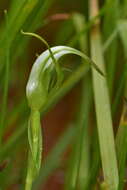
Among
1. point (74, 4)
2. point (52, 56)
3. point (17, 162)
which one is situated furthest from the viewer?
point (74, 4)

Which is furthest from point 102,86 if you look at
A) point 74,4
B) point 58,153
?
point 74,4

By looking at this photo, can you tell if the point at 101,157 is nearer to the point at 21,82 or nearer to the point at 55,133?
the point at 21,82

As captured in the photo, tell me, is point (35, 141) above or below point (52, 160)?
above

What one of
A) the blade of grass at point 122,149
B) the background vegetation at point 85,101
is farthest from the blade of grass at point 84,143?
A: the blade of grass at point 122,149

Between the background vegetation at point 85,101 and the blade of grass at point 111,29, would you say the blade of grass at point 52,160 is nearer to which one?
the background vegetation at point 85,101

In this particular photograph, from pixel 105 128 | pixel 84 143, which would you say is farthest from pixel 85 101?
pixel 105 128

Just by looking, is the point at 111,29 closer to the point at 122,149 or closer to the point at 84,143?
the point at 84,143

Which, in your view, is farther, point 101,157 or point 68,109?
point 68,109

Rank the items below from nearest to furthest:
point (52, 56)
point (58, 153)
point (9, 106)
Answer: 1. point (52, 56)
2. point (58, 153)
3. point (9, 106)

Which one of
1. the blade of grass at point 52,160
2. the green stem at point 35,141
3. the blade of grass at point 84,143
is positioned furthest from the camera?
the blade of grass at point 52,160

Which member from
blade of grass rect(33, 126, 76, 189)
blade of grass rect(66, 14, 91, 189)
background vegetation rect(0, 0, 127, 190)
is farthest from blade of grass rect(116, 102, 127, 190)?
blade of grass rect(33, 126, 76, 189)

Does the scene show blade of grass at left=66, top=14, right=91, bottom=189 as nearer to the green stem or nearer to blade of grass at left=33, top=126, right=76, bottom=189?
blade of grass at left=33, top=126, right=76, bottom=189
